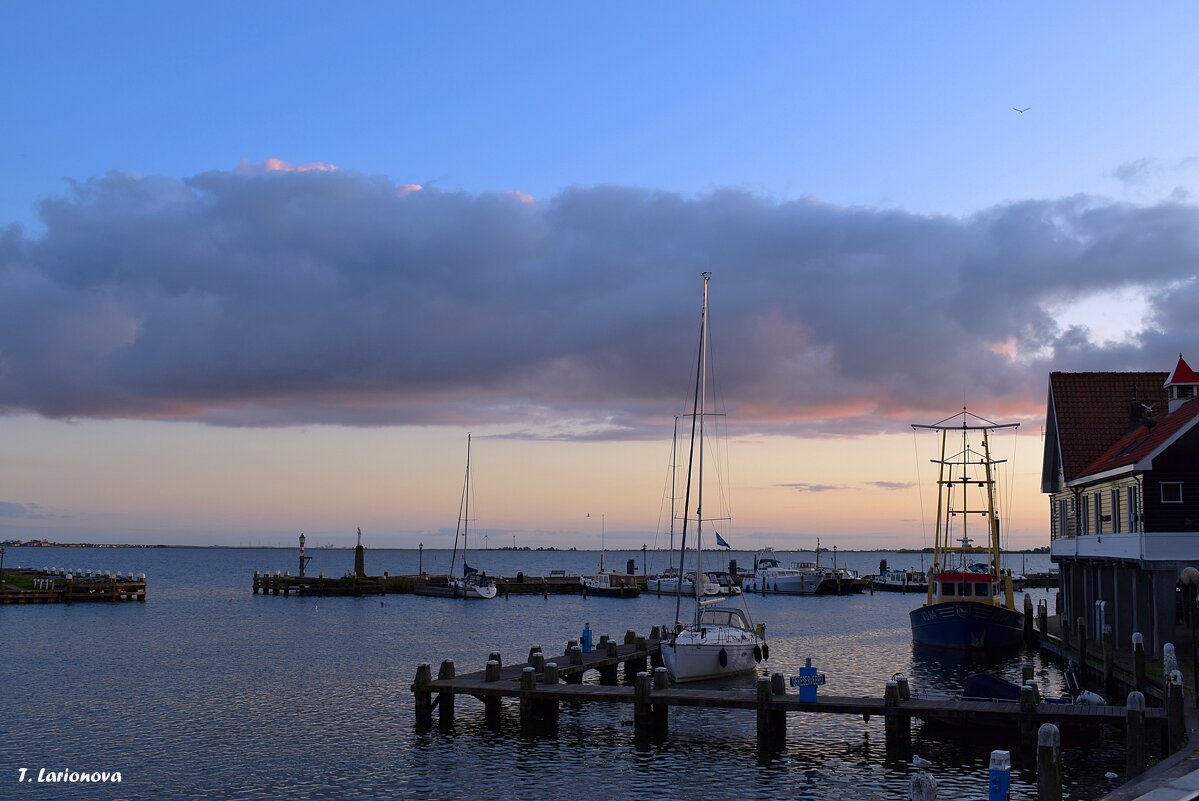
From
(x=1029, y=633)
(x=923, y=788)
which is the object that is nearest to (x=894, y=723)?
(x=923, y=788)

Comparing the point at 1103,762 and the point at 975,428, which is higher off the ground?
the point at 975,428

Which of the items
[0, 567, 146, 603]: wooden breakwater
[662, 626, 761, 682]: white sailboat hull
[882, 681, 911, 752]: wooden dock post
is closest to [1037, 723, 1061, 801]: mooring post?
[882, 681, 911, 752]: wooden dock post

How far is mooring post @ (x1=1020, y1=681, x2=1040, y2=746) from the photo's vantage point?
95.5ft

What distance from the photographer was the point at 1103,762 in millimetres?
29203

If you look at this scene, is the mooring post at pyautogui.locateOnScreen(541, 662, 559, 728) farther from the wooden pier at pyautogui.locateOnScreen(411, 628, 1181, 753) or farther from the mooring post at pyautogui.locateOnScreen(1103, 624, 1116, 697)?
the mooring post at pyautogui.locateOnScreen(1103, 624, 1116, 697)

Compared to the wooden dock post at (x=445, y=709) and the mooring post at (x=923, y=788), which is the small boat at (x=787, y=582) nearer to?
the wooden dock post at (x=445, y=709)

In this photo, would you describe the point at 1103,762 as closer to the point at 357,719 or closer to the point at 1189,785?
the point at 1189,785

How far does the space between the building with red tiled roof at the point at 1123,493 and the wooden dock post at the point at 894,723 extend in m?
13.4

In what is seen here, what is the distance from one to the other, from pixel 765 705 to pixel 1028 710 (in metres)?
7.17

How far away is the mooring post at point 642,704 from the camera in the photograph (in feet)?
108

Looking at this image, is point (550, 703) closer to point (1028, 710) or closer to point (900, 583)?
point (1028, 710)

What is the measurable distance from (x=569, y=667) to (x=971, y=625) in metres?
25.1

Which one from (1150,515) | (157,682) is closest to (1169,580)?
(1150,515)

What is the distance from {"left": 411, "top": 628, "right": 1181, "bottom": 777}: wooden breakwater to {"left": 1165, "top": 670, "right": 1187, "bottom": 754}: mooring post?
110 mm
